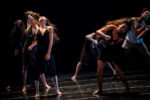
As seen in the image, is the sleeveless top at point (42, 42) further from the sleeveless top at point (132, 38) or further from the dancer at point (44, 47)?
the sleeveless top at point (132, 38)

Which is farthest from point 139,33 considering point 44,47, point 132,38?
point 44,47

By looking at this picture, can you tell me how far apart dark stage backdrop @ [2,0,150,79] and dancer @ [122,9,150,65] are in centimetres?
295

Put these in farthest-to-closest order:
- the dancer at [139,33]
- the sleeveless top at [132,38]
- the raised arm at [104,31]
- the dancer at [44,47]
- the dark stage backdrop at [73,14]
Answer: the dark stage backdrop at [73,14]
the sleeveless top at [132,38]
the dancer at [139,33]
the dancer at [44,47]
the raised arm at [104,31]

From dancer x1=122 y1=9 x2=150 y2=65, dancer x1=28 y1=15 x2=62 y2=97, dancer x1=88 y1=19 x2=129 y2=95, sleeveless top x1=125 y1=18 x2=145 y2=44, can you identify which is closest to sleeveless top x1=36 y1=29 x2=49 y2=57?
dancer x1=28 y1=15 x2=62 y2=97

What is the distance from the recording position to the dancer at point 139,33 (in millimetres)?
5734

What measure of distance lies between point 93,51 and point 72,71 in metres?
2.63

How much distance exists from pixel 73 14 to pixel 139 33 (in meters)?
3.80

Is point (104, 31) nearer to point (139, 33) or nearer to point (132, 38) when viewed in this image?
point (139, 33)

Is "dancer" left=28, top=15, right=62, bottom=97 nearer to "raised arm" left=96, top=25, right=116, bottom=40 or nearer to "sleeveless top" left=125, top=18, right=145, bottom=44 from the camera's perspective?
"raised arm" left=96, top=25, right=116, bottom=40

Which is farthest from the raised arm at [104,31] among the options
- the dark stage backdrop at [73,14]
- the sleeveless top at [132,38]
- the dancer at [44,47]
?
the dark stage backdrop at [73,14]

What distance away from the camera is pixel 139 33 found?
5.99m

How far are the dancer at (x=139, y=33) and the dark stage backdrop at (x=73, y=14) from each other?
2949mm

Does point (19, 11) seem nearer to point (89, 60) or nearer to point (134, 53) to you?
point (89, 60)

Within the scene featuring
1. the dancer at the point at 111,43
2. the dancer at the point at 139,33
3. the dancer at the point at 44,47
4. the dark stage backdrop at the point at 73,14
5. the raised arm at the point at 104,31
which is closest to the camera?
the raised arm at the point at 104,31
